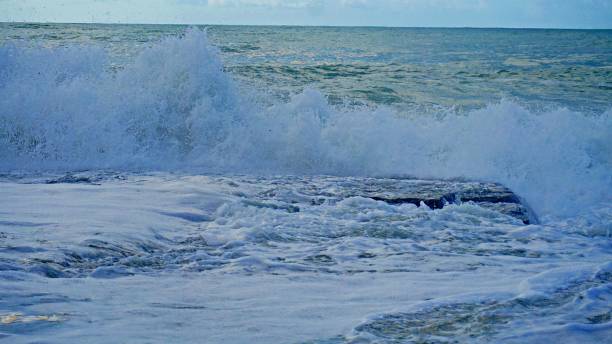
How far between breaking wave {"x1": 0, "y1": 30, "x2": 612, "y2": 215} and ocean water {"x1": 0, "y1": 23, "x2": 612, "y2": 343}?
28 mm

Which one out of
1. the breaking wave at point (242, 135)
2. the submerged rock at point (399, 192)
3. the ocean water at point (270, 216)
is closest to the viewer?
the ocean water at point (270, 216)

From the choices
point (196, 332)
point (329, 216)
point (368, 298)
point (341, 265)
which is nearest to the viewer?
point (196, 332)

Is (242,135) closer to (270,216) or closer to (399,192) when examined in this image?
(399,192)

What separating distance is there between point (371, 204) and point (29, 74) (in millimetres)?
6087

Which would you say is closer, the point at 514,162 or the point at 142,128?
the point at 514,162

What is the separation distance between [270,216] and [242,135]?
3228 millimetres

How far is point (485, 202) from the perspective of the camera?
542cm

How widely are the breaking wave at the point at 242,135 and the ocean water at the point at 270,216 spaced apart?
0.09ft

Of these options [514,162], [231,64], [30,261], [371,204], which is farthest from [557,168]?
[231,64]

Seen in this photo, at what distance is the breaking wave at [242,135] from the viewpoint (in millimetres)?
7051

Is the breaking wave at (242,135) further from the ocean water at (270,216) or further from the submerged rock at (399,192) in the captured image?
the submerged rock at (399,192)

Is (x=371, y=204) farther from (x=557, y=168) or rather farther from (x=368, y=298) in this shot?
(x=557, y=168)

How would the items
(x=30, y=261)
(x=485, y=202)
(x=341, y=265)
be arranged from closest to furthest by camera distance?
1. (x=30, y=261)
2. (x=341, y=265)
3. (x=485, y=202)

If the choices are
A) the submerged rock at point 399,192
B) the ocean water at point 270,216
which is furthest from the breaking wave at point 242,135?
the submerged rock at point 399,192
